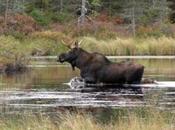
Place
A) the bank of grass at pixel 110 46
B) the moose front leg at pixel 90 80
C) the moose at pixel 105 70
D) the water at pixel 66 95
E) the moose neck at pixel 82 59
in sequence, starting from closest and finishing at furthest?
the water at pixel 66 95 < the moose at pixel 105 70 < the moose front leg at pixel 90 80 < the moose neck at pixel 82 59 < the bank of grass at pixel 110 46

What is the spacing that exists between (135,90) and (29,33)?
32724mm

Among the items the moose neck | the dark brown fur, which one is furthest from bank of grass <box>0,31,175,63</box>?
the dark brown fur

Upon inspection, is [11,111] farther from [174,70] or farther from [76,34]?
[76,34]

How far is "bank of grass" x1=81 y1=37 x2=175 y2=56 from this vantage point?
50156mm

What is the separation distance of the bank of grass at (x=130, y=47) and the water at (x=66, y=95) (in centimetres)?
1726

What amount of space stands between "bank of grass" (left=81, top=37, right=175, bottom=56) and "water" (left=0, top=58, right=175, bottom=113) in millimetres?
17262

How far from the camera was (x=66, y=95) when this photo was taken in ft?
76.7

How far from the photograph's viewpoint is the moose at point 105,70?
2753 centimetres

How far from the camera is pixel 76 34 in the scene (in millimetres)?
60438

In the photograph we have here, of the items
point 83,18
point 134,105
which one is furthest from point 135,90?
point 83,18

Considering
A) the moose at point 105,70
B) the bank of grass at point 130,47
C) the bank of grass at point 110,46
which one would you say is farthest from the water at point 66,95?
the bank of grass at point 130,47

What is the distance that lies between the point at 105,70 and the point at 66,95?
4.93 m

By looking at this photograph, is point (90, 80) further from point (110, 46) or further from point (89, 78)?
point (110, 46)

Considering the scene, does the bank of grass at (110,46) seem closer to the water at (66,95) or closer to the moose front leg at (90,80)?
the water at (66,95)
